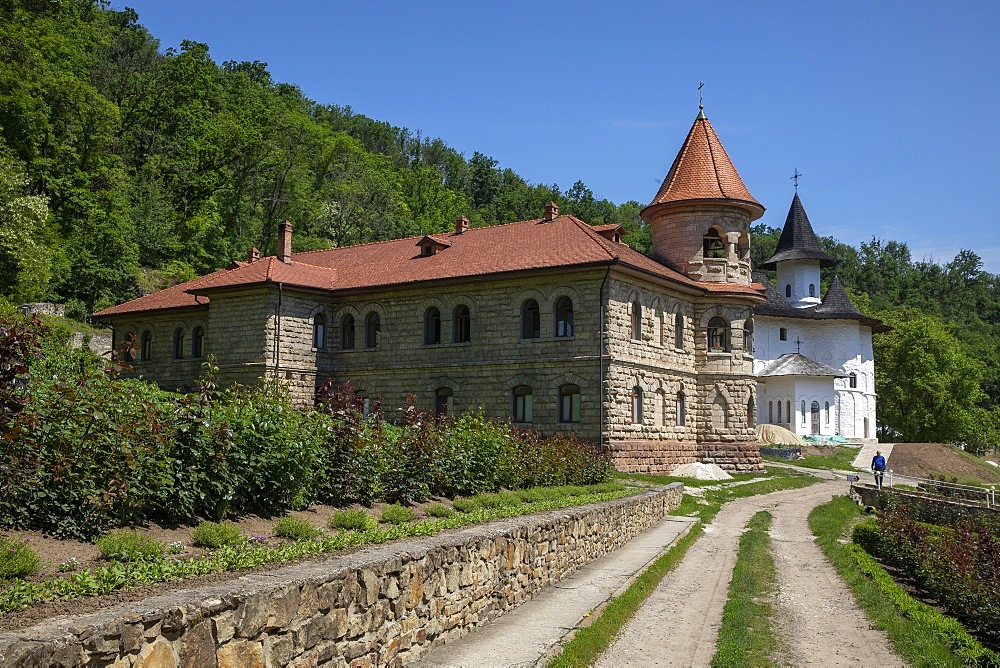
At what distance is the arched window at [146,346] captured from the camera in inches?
1623

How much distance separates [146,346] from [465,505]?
31849 millimetres

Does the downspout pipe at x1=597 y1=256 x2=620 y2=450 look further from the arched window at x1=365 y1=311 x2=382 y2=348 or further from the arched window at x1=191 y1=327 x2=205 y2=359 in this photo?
the arched window at x1=191 y1=327 x2=205 y2=359

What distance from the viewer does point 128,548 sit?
292 inches

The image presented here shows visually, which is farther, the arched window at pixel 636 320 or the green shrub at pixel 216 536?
the arched window at pixel 636 320

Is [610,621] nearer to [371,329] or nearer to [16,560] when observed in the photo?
[16,560]

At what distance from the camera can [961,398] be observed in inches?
2616

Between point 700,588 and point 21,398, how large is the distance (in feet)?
34.8

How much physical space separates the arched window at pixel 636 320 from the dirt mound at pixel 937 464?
23065 mm

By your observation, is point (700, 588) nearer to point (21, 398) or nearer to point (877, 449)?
point (21, 398)

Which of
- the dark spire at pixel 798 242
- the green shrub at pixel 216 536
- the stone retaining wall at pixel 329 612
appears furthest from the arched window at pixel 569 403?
the dark spire at pixel 798 242

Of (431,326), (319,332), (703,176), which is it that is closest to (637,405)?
(431,326)

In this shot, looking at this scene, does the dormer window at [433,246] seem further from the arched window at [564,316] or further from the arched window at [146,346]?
the arched window at [146,346]

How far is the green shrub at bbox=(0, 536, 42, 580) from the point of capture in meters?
6.31

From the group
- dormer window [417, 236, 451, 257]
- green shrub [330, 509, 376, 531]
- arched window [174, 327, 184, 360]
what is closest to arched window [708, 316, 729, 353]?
dormer window [417, 236, 451, 257]
